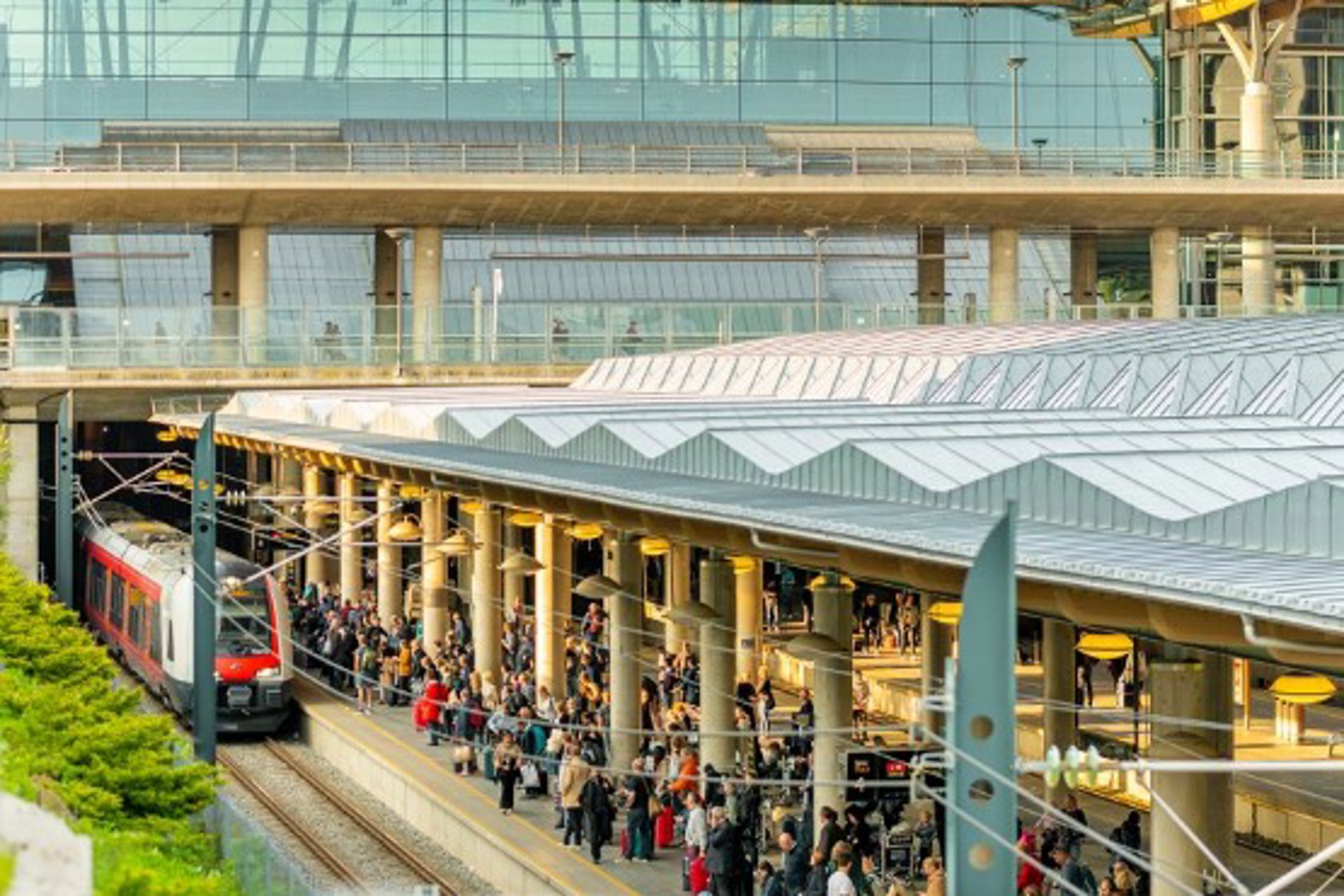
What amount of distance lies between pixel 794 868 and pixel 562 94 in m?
48.3

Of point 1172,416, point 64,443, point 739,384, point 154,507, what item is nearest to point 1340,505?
point 1172,416

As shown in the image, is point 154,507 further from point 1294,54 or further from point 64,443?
point 1294,54

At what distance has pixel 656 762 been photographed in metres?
36.9

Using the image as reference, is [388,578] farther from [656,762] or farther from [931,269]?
[931,269]

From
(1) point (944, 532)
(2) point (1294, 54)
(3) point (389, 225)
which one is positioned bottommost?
(1) point (944, 532)

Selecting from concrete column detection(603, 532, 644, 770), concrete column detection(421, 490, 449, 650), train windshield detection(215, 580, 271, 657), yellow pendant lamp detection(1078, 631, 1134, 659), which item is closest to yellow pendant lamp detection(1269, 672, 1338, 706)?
yellow pendant lamp detection(1078, 631, 1134, 659)

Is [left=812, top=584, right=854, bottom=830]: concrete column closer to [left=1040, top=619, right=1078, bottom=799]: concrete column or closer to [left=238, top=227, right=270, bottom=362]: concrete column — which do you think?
[left=1040, top=619, right=1078, bottom=799]: concrete column

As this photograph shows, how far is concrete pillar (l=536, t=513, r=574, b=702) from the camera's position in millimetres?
45531

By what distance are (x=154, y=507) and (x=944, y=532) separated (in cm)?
6428

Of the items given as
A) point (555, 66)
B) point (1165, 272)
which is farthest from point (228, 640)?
point (555, 66)

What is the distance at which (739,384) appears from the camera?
181 ft

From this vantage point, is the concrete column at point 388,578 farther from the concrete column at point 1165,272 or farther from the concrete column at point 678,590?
the concrete column at point 1165,272

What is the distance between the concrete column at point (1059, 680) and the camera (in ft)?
120

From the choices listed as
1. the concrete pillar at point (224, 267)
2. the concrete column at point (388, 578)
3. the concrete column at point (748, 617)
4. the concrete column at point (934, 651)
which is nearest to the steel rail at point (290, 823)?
the concrete column at point (934, 651)
